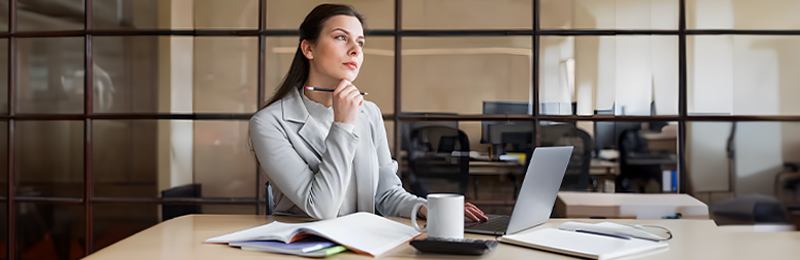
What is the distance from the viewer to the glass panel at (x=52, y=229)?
2.76 m

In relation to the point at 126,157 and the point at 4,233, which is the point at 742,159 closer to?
the point at 126,157

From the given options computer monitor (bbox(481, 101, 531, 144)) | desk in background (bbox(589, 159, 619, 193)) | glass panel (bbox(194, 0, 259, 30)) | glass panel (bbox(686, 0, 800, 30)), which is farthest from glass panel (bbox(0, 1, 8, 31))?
glass panel (bbox(686, 0, 800, 30))

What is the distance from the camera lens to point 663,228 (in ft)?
4.03

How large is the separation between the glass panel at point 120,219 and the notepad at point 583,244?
2.19 meters

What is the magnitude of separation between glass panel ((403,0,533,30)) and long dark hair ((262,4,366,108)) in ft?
3.01

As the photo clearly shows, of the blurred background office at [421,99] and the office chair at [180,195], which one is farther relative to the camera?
the office chair at [180,195]

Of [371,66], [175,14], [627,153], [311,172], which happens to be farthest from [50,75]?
[627,153]

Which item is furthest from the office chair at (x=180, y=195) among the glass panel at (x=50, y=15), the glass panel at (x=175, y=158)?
the glass panel at (x=50, y=15)

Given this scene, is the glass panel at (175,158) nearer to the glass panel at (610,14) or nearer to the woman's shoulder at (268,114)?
the woman's shoulder at (268,114)

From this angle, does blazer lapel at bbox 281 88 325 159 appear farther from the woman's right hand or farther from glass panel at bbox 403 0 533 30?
glass panel at bbox 403 0 533 30

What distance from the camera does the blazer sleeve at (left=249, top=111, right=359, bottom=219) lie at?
1357 millimetres

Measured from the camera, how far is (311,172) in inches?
56.9

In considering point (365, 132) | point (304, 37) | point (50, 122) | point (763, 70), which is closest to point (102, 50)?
point (50, 122)

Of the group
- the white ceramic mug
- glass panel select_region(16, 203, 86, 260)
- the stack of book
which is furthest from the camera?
glass panel select_region(16, 203, 86, 260)
